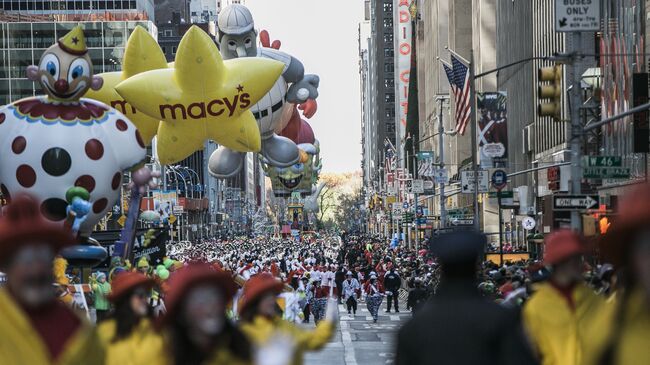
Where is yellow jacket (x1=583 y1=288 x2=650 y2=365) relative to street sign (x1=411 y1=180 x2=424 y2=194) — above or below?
above

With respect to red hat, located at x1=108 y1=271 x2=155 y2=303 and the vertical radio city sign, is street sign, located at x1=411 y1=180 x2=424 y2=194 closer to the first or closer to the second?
red hat, located at x1=108 y1=271 x2=155 y2=303

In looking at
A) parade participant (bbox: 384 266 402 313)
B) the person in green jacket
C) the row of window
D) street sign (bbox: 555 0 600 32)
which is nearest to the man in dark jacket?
the person in green jacket

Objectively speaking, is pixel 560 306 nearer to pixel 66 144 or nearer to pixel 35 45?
pixel 66 144

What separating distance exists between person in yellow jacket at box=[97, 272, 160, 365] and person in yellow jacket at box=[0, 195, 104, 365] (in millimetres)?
1606

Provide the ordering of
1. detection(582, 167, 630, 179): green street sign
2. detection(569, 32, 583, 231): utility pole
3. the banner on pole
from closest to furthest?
detection(569, 32, 583, 231): utility pole → detection(582, 167, 630, 179): green street sign → the banner on pole

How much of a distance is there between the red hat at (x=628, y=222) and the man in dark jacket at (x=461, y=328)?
618mm

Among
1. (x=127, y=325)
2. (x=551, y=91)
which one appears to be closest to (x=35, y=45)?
(x=551, y=91)

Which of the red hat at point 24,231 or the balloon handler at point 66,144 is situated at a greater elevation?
the balloon handler at point 66,144

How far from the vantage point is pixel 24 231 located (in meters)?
5.52

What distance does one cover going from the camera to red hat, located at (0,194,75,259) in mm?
5484

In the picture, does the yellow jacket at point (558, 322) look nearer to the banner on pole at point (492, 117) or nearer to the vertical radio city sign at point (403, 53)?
A: the banner on pole at point (492, 117)

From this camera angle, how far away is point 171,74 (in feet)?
87.5

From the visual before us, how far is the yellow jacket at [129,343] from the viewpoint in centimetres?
748

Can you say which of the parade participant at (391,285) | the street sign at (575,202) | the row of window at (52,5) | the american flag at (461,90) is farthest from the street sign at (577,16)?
the row of window at (52,5)
